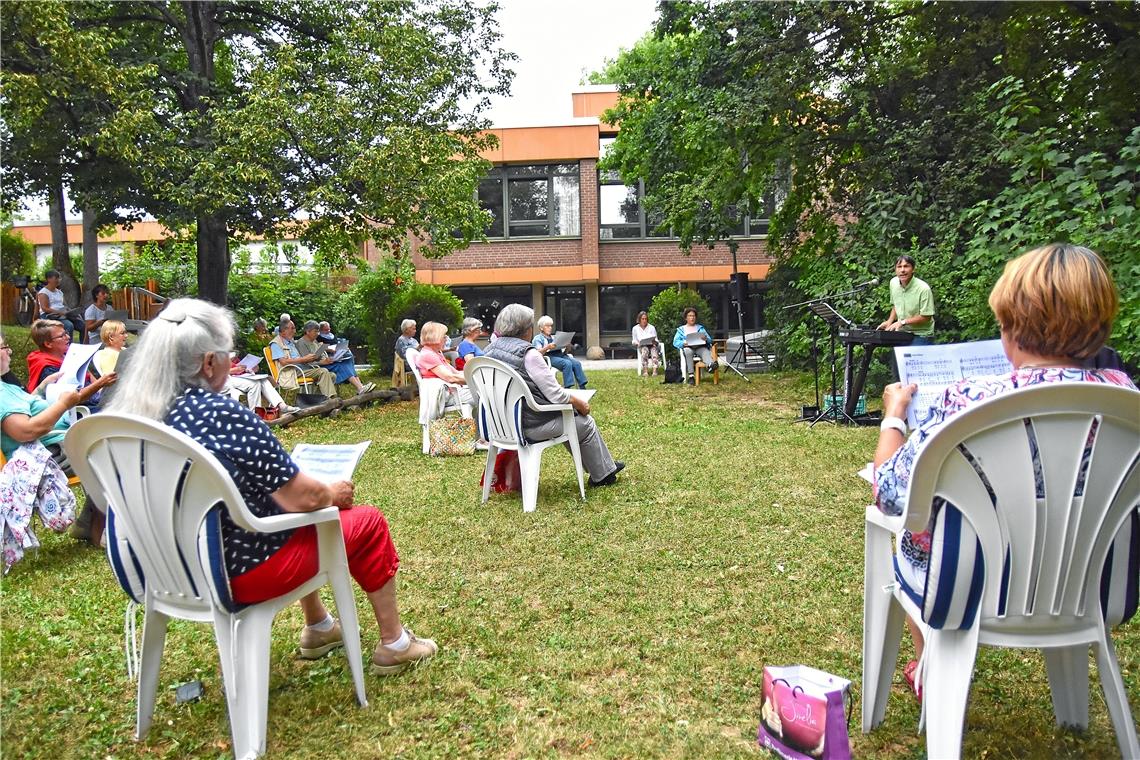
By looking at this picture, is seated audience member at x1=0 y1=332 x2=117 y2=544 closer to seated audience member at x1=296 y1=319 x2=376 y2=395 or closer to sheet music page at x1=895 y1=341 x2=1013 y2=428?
sheet music page at x1=895 y1=341 x2=1013 y2=428

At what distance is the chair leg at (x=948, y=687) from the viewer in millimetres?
1932

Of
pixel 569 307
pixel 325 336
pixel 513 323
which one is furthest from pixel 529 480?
pixel 569 307

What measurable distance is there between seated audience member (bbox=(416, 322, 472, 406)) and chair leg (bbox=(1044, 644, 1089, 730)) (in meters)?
6.30

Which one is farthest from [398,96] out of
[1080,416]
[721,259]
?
[721,259]

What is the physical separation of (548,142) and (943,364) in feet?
80.5

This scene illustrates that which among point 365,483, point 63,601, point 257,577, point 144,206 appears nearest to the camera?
point 257,577

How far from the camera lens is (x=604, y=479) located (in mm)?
6113

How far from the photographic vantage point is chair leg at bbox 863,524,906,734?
7.81 ft

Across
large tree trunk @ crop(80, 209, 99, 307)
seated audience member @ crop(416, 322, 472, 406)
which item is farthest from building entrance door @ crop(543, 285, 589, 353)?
seated audience member @ crop(416, 322, 472, 406)

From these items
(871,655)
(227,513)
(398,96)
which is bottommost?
(871,655)

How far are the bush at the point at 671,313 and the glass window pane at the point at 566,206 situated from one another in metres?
8.61

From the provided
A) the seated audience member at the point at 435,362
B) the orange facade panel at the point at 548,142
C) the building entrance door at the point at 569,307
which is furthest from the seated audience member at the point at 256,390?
the building entrance door at the point at 569,307

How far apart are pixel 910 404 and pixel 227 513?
6.29ft

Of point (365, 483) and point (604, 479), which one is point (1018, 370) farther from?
point (365, 483)
